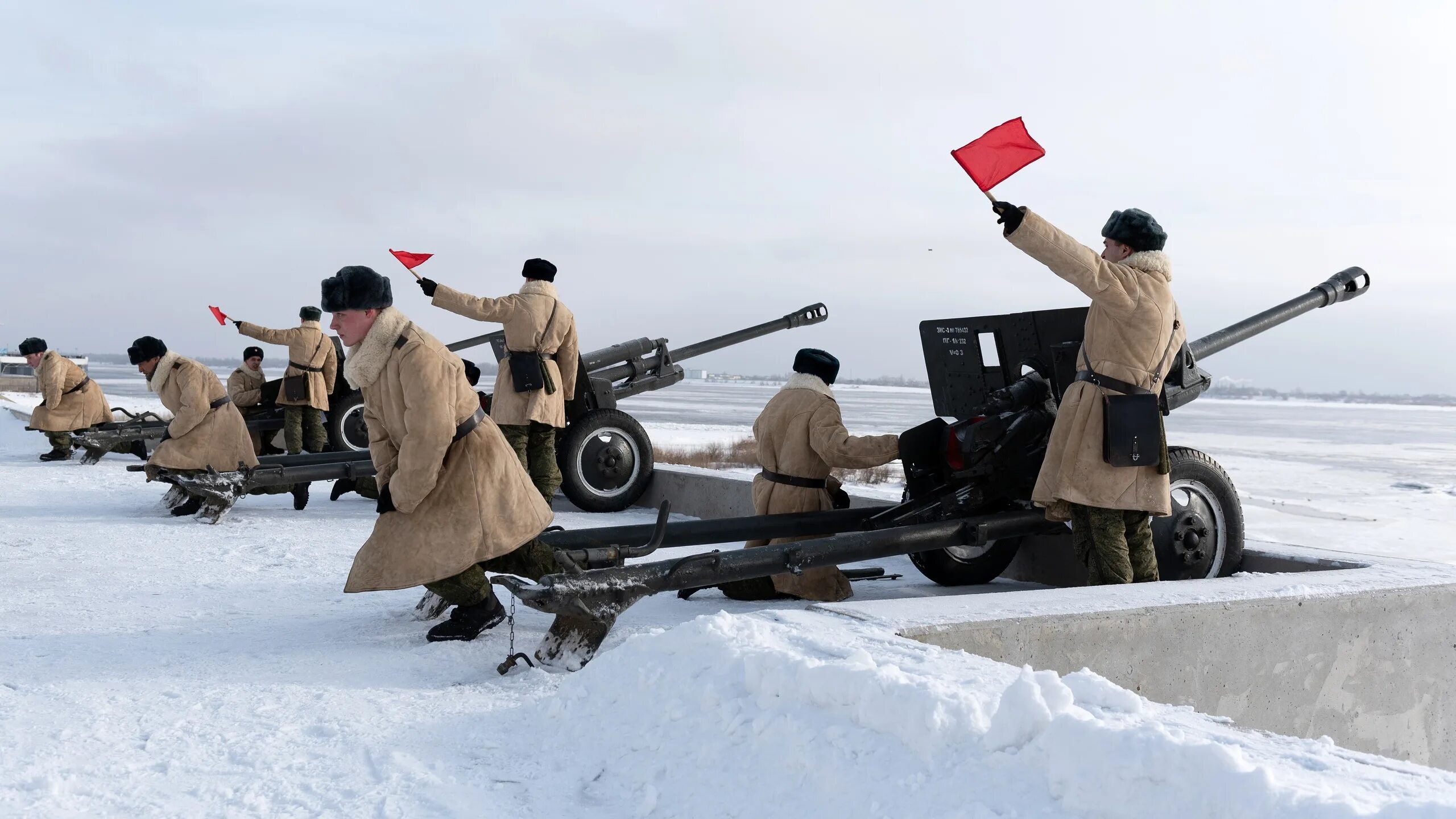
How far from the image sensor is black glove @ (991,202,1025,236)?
432cm

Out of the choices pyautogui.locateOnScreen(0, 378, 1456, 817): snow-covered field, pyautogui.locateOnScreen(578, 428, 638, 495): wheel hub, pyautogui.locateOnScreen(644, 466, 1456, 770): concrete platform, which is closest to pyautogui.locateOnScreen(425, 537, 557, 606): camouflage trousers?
pyautogui.locateOnScreen(0, 378, 1456, 817): snow-covered field

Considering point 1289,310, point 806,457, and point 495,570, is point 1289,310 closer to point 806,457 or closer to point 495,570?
point 806,457

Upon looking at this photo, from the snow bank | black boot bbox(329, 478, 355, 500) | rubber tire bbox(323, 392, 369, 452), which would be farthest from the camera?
rubber tire bbox(323, 392, 369, 452)

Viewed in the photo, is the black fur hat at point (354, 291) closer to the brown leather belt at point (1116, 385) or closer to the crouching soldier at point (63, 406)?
the brown leather belt at point (1116, 385)

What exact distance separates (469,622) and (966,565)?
289cm

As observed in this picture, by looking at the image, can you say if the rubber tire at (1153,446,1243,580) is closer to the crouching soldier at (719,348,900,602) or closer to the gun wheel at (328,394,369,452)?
the crouching soldier at (719,348,900,602)

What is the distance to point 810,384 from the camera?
6.07 meters

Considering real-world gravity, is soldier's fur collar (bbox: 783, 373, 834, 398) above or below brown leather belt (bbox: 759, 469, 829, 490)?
above

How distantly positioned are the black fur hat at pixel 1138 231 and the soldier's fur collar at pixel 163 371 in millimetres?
7269

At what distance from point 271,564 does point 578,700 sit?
3806 millimetres

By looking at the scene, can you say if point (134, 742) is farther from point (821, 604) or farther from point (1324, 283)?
point (1324, 283)

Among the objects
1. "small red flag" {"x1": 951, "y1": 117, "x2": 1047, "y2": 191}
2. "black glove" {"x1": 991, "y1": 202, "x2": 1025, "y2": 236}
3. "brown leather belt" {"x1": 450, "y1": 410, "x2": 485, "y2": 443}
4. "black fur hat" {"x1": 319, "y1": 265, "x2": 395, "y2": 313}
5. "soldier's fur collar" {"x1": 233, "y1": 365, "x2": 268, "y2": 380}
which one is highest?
"small red flag" {"x1": 951, "y1": 117, "x2": 1047, "y2": 191}

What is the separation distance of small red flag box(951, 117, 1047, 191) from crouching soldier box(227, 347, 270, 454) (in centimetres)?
1095

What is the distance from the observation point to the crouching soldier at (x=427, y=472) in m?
4.52
